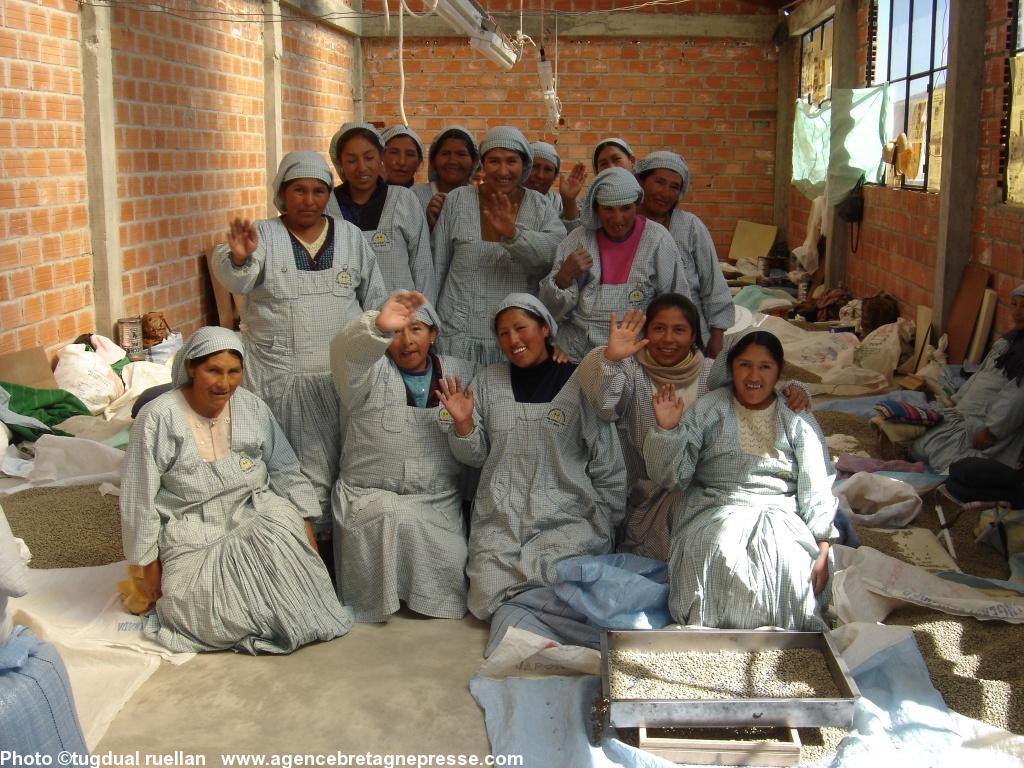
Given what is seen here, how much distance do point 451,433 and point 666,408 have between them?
79 centimetres

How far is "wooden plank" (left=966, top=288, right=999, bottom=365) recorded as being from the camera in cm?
622

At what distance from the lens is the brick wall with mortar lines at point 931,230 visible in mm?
6141

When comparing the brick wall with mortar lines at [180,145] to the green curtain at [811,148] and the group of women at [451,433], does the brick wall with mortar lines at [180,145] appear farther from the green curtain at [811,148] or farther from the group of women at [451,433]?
the green curtain at [811,148]

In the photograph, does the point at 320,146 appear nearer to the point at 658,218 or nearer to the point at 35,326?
the point at 35,326

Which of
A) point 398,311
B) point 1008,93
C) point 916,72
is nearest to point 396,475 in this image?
point 398,311

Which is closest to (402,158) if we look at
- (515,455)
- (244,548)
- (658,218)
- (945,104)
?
(658,218)

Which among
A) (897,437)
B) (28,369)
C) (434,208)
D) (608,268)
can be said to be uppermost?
(434,208)

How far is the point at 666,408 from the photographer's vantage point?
3.60 metres

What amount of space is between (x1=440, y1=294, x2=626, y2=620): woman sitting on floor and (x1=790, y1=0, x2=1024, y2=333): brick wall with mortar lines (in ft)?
10.4

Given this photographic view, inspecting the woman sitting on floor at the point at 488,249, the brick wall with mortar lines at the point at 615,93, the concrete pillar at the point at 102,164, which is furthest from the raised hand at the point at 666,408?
the brick wall with mortar lines at the point at 615,93

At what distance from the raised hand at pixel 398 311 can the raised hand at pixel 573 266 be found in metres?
0.77

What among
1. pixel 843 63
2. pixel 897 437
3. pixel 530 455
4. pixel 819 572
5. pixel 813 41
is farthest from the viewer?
pixel 813 41

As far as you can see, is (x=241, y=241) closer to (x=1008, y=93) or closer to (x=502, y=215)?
(x=502, y=215)

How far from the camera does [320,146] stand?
10.8 metres
